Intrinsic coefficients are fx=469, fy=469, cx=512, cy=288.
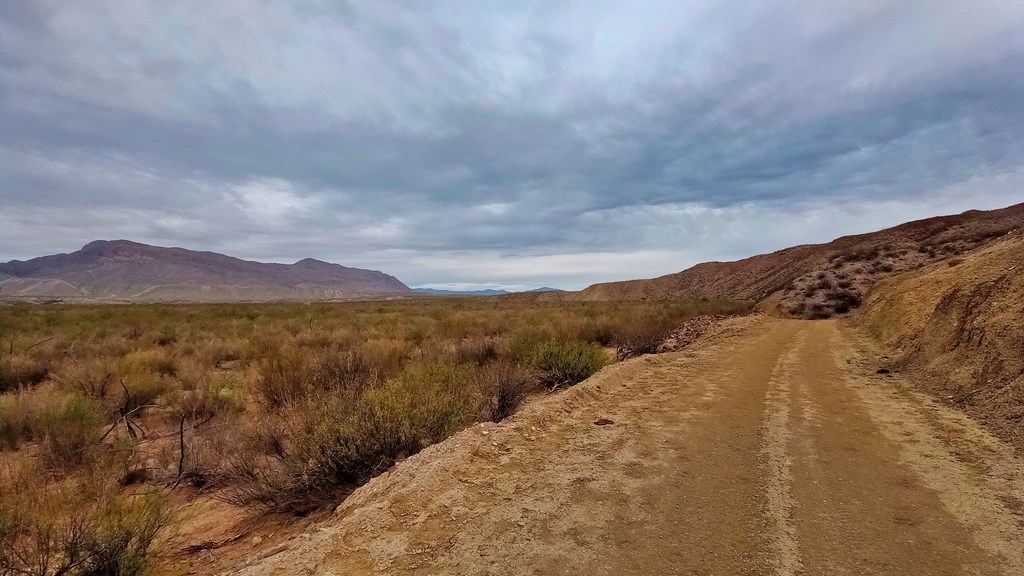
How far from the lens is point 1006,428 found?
18.3ft

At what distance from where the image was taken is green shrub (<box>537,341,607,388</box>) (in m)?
9.94

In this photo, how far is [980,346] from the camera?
7.85 m

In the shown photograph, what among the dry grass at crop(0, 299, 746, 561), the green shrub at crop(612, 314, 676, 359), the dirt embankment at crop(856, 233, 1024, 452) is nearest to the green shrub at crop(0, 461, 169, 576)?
the dry grass at crop(0, 299, 746, 561)

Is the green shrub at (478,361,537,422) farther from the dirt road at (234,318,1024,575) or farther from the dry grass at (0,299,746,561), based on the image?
the dirt road at (234,318,1024,575)

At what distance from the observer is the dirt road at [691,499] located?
3.24 meters

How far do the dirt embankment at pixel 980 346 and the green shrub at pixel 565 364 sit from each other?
5814 millimetres

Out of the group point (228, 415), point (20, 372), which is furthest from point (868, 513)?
point (20, 372)

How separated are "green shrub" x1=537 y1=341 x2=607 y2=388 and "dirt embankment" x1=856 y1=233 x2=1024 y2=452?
5.81m

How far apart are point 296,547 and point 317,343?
12.3 metres

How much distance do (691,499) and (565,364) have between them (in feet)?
19.3

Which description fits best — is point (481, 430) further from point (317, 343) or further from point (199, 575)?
point (317, 343)

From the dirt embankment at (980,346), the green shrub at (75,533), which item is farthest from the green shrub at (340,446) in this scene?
the dirt embankment at (980,346)

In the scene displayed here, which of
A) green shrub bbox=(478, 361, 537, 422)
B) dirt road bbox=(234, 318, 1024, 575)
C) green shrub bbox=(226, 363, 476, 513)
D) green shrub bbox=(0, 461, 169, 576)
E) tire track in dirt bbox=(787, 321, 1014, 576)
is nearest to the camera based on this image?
tire track in dirt bbox=(787, 321, 1014, 576)

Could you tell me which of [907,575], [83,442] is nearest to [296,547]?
[907,575]
